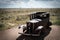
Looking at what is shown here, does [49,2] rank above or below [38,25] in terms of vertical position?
above

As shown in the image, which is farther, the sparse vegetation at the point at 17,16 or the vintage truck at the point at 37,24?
the sparse vegetation at the point at 17,16

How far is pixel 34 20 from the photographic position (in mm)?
3041

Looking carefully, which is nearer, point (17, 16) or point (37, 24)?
point (37, 24)

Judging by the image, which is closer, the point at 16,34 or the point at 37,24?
the point at 37,24

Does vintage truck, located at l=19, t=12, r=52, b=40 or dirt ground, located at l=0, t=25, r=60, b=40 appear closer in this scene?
vintage truck, located at l=19, t=12, r=52, b=40

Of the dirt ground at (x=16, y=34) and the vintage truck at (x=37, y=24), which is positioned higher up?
the vintage truck at (x=37, y=24)

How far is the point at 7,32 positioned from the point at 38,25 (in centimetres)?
54

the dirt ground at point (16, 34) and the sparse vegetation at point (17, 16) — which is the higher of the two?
the sparse vegetation at point (17, 16)

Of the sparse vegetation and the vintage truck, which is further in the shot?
the sparse vegetation

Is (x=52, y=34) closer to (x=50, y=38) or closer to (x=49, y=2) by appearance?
(x=50, y=38)

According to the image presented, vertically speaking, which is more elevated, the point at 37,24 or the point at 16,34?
the point at 37,24

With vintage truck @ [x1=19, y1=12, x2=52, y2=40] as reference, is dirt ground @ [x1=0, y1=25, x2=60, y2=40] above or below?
below

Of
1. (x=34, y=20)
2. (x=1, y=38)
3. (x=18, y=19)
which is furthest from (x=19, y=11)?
(x=1, y=38)

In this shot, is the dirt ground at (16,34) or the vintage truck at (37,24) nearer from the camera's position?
the vintage truck at (37,24)
